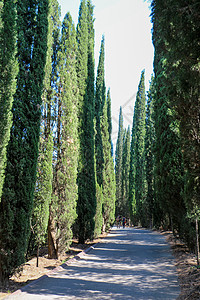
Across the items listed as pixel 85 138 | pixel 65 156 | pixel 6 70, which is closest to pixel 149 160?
pixel 85 138

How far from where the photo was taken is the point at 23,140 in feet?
19.9

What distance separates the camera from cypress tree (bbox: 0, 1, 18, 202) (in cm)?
518

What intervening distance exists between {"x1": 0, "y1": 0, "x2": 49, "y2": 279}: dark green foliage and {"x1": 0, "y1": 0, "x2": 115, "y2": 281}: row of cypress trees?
0.8 inches

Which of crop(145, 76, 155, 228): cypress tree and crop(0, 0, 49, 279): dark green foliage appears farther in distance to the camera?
crop(145, 76, 155, 228): cypress tree

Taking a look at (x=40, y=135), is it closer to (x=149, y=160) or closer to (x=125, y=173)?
(x=149, y=160)

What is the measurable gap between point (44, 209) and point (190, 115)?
456 cm

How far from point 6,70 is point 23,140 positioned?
1.53 metres

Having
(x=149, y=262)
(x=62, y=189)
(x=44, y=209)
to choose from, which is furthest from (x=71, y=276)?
(x=62, y=189)

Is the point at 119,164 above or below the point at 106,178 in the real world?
above

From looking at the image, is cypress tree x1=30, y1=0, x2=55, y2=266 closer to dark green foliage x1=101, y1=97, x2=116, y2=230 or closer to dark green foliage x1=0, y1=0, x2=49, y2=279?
dark green foliage x1=0, y1=0, x2=49, y2=279

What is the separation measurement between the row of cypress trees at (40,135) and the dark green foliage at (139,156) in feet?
49.4

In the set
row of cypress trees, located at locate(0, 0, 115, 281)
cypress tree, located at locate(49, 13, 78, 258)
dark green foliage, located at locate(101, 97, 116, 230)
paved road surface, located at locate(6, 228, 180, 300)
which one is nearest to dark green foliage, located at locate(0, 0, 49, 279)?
row of cypress trees, located at locate(0, 0, 115, 281)

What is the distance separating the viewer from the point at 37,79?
6598 mm

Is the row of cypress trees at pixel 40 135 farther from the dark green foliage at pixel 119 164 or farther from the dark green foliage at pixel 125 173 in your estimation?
the dark green foliage at pixel 119 164
